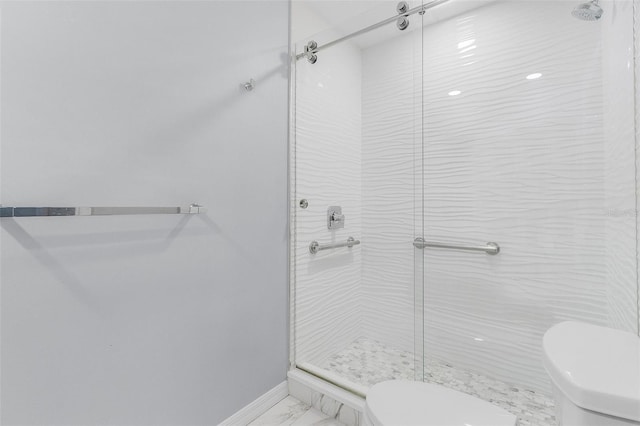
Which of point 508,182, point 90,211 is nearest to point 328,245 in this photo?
point 508,182

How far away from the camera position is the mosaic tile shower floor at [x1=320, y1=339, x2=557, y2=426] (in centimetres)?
137

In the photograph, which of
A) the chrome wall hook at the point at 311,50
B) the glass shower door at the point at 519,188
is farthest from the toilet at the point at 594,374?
the chrome wall hook at the point at 311,50

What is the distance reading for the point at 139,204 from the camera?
41.3 inches

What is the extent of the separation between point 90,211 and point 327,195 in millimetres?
1158

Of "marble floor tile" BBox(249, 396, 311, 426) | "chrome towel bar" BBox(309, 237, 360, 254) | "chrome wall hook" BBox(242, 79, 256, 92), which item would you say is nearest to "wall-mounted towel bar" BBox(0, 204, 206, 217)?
"chrome wall hook" BBox(242, 79, 256, 92)

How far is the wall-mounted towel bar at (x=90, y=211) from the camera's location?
74 cm

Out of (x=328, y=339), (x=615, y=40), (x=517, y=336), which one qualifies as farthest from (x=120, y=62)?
(x=517, y=336)

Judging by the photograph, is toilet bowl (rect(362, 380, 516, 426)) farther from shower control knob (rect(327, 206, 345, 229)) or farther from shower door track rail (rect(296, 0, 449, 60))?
shower door track rail (rect(296, 0, 449, 60))

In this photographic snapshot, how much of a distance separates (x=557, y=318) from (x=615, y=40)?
1158 mm

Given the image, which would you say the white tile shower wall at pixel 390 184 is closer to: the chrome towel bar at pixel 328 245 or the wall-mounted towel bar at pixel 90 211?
the chrome towel bar at pixel 328 245

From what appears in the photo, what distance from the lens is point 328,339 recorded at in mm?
1797

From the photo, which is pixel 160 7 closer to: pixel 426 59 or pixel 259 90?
pixel 259 90

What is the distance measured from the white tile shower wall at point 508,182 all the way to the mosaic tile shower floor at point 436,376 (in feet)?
0.19

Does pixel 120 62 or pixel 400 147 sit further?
pixel 400 147
